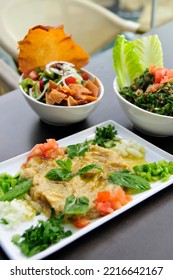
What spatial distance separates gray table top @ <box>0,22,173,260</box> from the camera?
3.69ft

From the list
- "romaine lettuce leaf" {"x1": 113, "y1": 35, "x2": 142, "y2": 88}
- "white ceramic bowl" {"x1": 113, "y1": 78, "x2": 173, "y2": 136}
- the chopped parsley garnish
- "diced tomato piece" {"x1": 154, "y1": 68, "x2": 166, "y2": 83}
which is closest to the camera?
the chopped parsley garnish

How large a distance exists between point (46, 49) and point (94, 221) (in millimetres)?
810

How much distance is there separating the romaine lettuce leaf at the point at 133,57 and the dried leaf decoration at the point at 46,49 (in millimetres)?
138

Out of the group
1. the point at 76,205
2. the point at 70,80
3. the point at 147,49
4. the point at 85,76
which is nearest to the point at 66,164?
the point at 76,205

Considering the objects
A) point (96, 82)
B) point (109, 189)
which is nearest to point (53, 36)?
point (96, 82)

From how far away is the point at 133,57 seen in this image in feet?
5.52

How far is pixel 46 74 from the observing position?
5.40 ft

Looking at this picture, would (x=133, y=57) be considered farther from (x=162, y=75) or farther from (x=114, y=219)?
(x=114, y=219)

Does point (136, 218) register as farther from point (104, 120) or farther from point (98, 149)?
point (104, 120)

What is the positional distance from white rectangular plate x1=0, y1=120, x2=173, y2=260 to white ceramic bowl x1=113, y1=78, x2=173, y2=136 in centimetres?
5

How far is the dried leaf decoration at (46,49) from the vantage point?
1681 mm

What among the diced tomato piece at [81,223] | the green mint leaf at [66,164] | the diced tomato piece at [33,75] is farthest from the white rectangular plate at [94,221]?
the diced tomato piece at [33,75]

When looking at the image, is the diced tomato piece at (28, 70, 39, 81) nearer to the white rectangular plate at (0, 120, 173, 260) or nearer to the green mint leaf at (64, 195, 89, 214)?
the white rectangular plate at (0, 120, 173, 260)

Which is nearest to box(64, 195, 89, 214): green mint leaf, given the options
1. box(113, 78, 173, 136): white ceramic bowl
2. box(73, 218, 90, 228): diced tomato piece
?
box(73, 218, 90, 228): diced tomato piece
